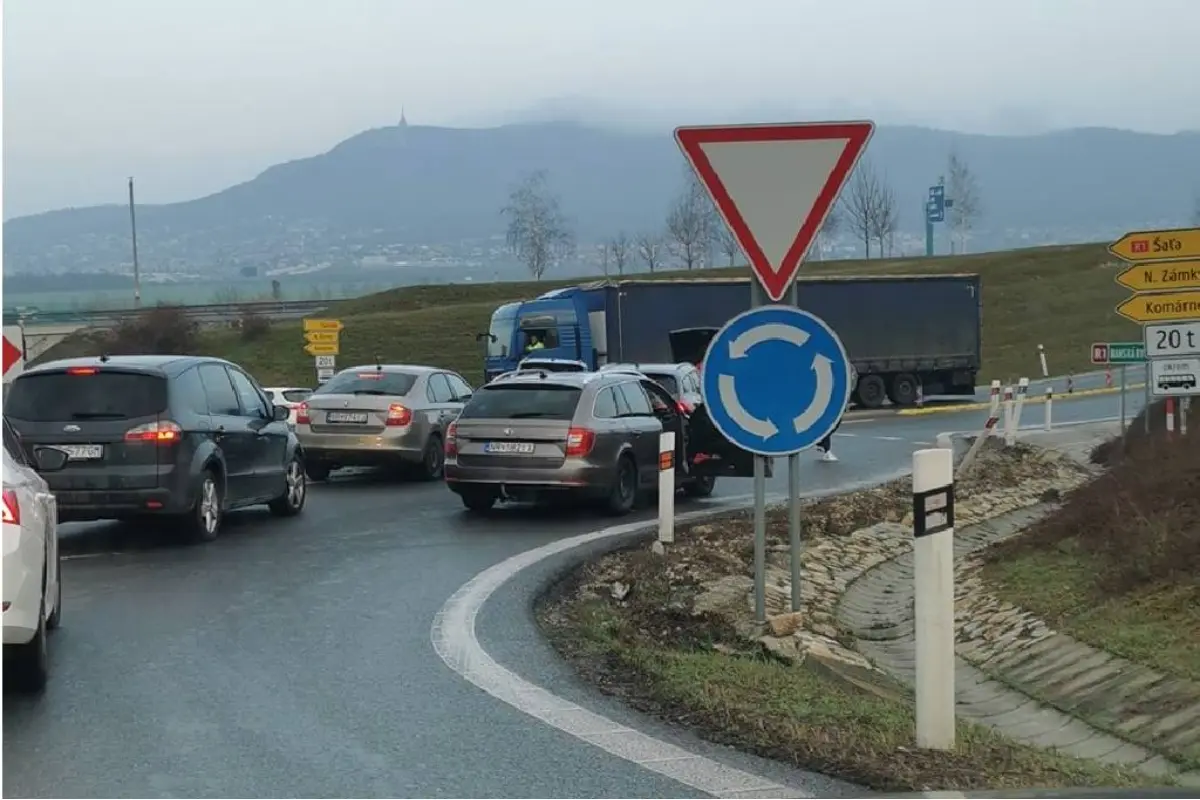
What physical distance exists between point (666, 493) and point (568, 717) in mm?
6931

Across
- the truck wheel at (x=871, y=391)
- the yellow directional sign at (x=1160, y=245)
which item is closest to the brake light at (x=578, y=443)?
the yellow directional sign at (x=1160, y=245)

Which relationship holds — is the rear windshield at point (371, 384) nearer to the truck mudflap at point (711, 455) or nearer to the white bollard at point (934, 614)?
the truck mudflap at point (711, 455)

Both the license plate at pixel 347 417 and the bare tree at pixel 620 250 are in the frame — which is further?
the bare tree at pixel 620 250

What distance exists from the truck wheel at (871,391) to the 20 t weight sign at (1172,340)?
82.1ft

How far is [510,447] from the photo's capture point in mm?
15820

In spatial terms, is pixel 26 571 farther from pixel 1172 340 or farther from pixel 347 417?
pixel 1172 340

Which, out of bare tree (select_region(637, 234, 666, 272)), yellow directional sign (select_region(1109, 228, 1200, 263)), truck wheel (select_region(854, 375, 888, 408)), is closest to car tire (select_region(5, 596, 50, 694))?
yellow directional sign (select_region(1109, 228, 1200, 263))

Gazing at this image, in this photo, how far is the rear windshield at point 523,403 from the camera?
16.0 meters

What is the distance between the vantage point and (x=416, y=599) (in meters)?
10.6

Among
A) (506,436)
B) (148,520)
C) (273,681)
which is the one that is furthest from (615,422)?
(273,681)

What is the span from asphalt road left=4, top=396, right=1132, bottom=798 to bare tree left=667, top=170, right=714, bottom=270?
106 metres

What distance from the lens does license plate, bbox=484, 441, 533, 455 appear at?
51.8 feet

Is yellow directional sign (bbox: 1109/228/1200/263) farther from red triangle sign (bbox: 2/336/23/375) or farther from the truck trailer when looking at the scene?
the truck trailer

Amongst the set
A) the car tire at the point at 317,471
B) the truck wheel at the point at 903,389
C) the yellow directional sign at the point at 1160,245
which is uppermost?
the yellow directional sign at the point at 1160,245
